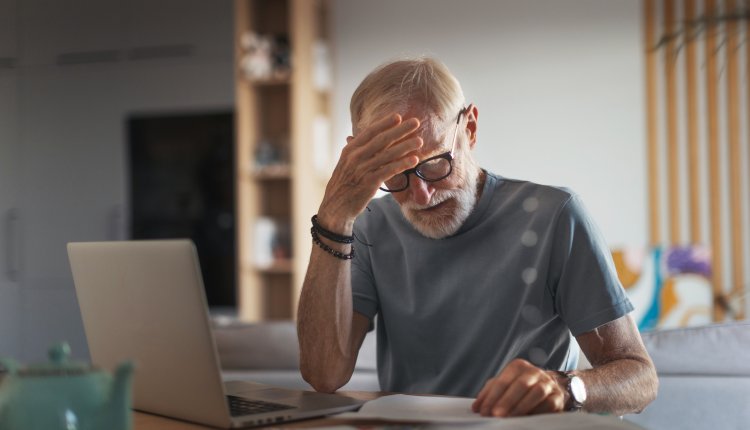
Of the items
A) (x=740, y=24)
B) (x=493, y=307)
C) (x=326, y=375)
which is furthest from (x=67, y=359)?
(x=740, y=24)

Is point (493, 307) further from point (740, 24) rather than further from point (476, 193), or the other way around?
point (740, 24)

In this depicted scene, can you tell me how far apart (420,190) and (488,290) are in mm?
222

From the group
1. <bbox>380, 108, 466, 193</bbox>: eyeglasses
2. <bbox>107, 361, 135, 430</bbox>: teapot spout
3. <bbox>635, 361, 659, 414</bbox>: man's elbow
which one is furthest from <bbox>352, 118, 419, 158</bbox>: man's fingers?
<bbox>107, 361, 135, 430</bbox>: teapot spout

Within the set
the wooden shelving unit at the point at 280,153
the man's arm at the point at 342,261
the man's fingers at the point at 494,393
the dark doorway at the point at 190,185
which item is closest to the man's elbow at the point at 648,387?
the man's fingers at the point at 494,393

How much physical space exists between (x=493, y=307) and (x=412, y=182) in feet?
0.88

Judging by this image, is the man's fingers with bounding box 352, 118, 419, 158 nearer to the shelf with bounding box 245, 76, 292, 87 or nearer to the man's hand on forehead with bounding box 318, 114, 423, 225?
the man's hand on forehead with bounding box 318, 114, 423, 225

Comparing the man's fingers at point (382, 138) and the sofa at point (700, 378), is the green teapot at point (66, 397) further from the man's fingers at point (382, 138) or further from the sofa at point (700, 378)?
the sofa at point (700, 378)

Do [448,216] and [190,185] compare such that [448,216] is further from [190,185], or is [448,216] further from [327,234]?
[190,185]

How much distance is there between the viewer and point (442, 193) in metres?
1.55

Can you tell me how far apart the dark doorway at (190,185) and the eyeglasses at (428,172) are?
131 inches

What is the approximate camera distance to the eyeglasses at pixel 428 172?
1.51m

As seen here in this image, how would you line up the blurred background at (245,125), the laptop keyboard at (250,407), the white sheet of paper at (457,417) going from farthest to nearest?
the blurred background at (245,125) < the laptop keyboard at (250,407) < the white sheet of paper at (457,417)

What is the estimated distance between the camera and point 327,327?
1.52 metres

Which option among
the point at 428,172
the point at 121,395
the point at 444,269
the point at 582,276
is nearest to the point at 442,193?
the point at 428,172
